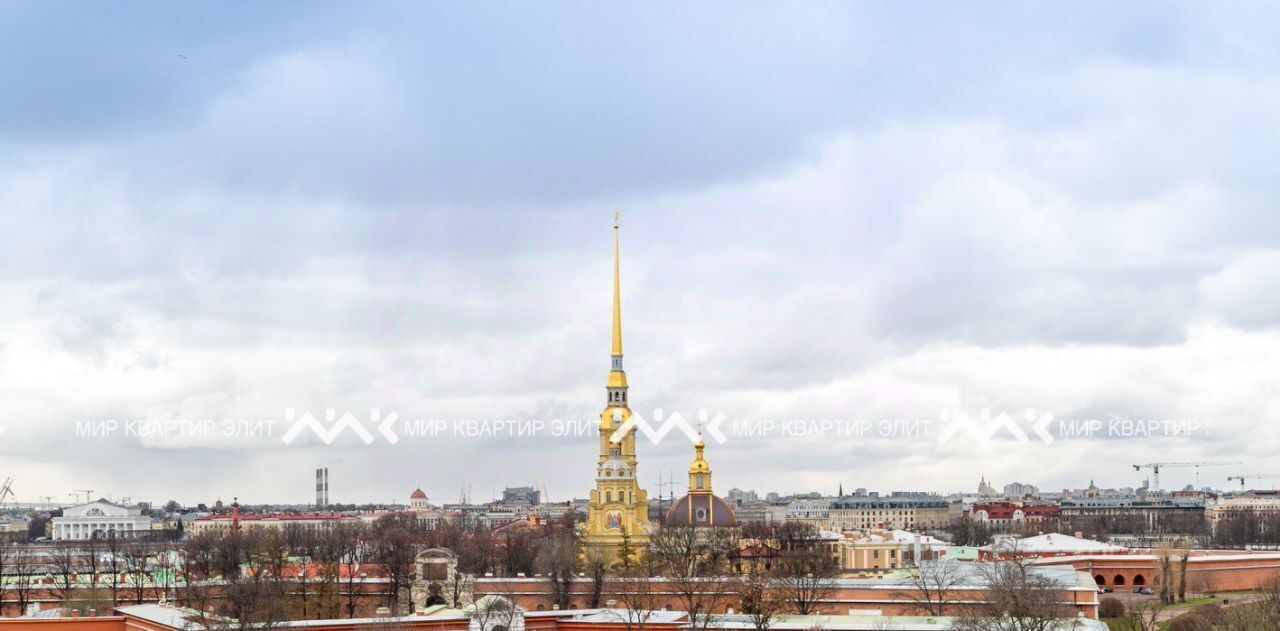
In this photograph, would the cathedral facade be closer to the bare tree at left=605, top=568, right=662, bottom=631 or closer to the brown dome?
the brown dome

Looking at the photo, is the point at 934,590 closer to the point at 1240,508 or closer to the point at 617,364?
the point at 617,364

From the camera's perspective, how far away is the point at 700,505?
89625 mm

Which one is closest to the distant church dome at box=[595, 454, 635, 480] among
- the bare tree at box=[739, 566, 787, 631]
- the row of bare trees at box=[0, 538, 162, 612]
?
the row of bare trees at box=[0, 538, 162, 612]

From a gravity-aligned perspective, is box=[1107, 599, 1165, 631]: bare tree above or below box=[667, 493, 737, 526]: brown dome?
below

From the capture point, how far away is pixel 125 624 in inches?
1821

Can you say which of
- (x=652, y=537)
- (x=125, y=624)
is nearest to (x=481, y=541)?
(x=652, y=537)

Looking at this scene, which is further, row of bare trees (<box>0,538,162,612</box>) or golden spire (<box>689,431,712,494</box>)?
golden spire (<box>689,431,712,494</box>)

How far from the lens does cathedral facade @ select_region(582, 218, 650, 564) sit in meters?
80.9

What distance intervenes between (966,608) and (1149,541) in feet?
248

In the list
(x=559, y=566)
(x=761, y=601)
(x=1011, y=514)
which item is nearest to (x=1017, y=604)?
(x=761, y=601)

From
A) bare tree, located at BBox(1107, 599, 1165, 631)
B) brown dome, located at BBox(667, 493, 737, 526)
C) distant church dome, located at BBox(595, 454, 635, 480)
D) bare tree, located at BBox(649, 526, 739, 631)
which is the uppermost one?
distant church dome, located at BBox(595, 454, 635, 480)

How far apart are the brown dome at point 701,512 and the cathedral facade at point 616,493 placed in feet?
12.8

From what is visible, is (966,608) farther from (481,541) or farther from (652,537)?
(481,541)

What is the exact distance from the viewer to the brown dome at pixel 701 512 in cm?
8838
